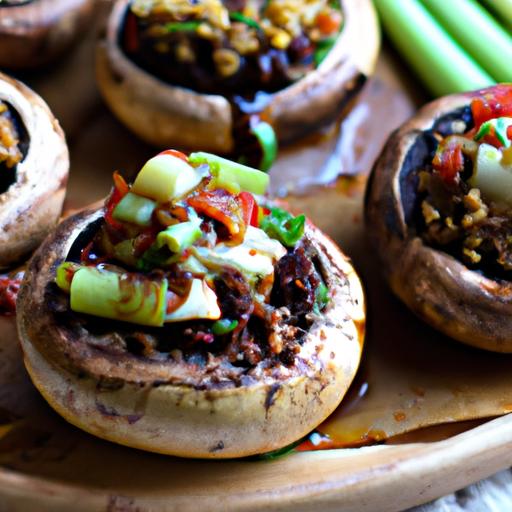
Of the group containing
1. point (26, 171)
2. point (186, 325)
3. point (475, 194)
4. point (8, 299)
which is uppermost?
point (475, 194)

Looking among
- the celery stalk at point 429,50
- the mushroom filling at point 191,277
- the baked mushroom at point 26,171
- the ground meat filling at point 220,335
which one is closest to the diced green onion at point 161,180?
the mushroom filling at point 191,277

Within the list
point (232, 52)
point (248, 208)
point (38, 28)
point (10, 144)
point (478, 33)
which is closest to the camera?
point (248, 208)

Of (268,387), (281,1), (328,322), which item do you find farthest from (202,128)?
(268,387)

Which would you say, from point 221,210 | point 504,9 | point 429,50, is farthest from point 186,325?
point 504,9

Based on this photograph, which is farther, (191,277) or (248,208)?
(248,208)

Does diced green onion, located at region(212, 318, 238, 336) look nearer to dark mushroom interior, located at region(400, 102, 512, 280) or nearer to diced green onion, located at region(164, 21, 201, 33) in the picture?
dark mushroom interior, located at region(400, 102, 512, 280)

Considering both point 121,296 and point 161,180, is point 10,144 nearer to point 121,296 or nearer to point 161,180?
point 161,180

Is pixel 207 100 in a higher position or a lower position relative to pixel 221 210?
lower
